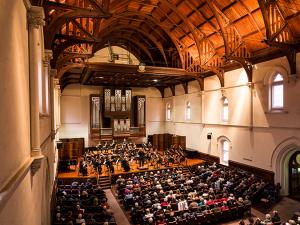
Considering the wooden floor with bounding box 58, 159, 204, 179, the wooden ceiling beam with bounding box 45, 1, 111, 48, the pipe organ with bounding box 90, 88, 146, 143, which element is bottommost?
the wooden floor with bounding box 58, 159, 204, 179

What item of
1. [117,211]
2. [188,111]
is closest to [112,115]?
[188,111]

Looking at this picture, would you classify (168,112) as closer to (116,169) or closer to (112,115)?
(112,115)

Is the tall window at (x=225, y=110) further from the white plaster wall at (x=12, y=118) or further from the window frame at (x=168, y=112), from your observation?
the white plaster wall at (x=12, y=118)

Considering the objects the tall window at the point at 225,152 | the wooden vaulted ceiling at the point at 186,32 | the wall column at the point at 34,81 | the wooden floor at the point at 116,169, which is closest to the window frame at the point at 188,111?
the wooden vaulted ceiling at the point at 186,32

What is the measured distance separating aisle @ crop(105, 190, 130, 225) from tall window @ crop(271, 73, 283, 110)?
10.3 m

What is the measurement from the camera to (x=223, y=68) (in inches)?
667

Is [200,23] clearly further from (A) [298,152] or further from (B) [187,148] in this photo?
(B) [187,148]

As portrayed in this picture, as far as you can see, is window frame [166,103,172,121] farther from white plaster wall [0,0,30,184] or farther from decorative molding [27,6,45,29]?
white plaster wall [0,0,30,184]

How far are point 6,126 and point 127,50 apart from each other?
21566 mm

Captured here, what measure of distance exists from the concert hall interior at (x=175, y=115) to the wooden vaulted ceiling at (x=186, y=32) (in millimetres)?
76

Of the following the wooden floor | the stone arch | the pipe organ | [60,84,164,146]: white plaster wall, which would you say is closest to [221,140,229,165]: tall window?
the wooden floor

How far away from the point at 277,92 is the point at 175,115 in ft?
41.3

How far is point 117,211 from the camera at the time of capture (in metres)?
11.9

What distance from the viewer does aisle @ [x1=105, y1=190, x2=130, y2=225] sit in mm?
10828
